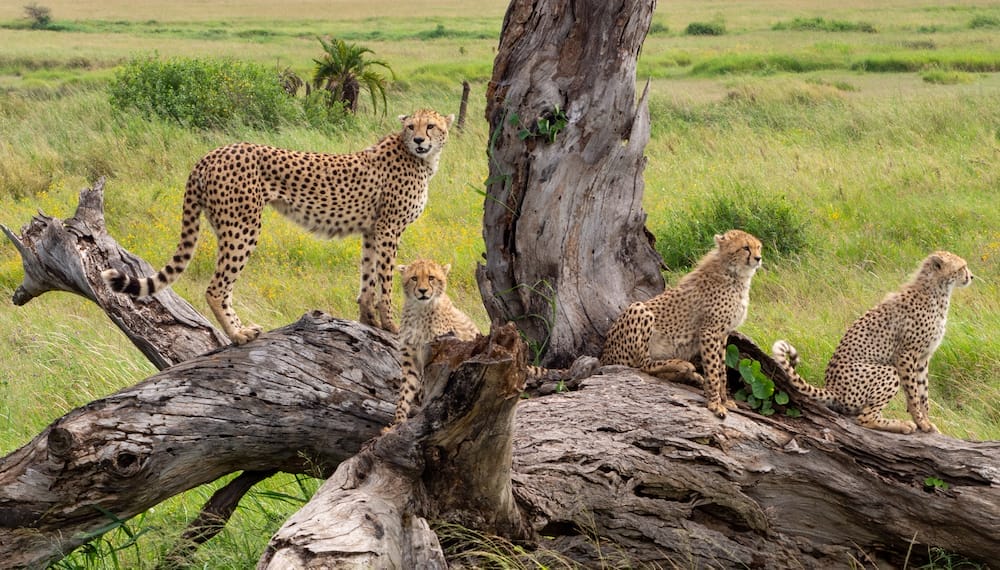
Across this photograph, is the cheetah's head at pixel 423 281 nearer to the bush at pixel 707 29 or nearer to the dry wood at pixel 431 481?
the dry wood at pixel 431 481

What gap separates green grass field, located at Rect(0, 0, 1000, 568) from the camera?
602 cm

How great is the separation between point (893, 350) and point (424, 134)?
2.52m

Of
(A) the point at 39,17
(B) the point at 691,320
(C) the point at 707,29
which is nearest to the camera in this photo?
(B) the point at 691,320

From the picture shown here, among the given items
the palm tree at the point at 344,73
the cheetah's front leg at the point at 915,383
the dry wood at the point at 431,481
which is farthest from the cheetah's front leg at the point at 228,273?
the palm tree at the point at 344,73

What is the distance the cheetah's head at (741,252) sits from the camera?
4.62 m

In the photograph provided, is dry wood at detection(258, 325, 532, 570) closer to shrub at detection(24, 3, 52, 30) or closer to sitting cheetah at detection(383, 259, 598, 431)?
sitting cheetah at detection(383, 259, 598, 431)

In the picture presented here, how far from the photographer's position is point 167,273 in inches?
188

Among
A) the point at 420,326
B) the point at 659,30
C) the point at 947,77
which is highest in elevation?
the point at 659,30

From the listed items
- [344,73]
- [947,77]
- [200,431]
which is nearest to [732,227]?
[200,431]

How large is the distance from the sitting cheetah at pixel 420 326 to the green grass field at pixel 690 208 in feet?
1.62

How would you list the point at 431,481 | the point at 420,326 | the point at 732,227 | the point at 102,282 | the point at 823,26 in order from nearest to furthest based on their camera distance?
the point at 431,481
the point at 420,326
the point at 102,282
the point at 732,227
the point at 823,26

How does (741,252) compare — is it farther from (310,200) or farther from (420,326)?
(310,200)

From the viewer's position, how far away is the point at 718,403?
4.20m

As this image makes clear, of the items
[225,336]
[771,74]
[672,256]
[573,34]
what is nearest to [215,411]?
[225,336]
